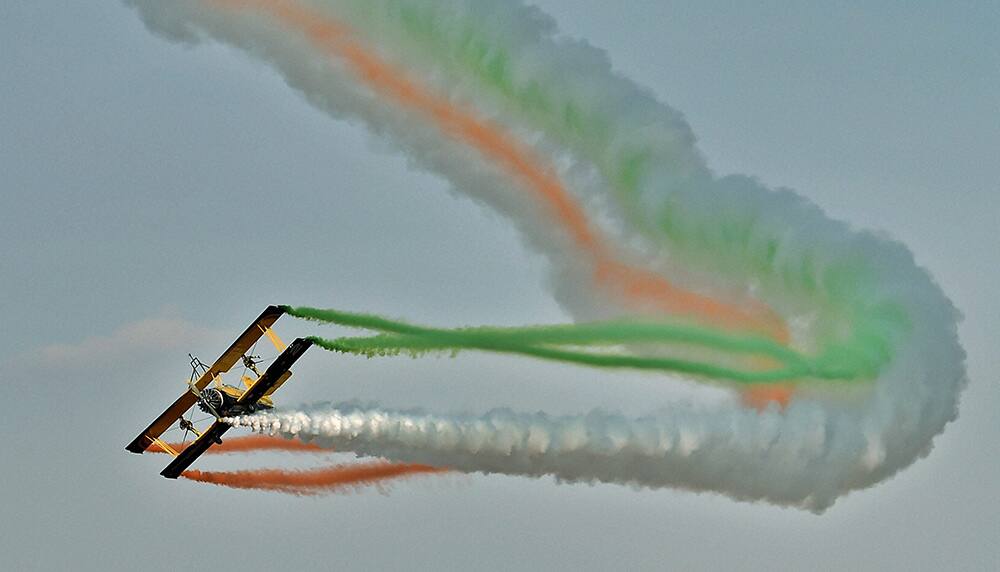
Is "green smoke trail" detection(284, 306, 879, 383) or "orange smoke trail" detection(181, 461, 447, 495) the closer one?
"green smoke trail" detection(284, 306, 879, 383)

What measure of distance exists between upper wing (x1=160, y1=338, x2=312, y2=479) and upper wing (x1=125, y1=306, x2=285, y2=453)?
1.20 metres

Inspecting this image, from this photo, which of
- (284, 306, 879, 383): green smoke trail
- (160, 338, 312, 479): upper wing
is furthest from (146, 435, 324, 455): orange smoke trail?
(284, 306, 879, 383): green smoke trail

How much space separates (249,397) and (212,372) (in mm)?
1955

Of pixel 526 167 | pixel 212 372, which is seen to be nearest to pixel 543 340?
pixel 526 167

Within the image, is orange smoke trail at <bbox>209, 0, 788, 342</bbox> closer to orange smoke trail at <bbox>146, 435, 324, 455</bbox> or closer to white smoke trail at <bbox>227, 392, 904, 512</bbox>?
white smoke trail at <bbox>227, 392, 904, 512</bbox>

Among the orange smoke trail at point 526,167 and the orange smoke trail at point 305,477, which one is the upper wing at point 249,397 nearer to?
the orange smoke trail at point 305,477

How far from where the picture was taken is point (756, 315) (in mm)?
64438

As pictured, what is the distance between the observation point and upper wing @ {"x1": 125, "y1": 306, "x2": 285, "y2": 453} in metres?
61.8

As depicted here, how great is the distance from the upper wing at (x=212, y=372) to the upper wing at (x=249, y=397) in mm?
1197

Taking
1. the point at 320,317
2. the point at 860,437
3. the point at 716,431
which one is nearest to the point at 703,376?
the point at 716,431

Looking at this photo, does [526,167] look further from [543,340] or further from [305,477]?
[305,477]

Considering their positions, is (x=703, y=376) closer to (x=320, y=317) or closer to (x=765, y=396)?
(x=765, y=396)

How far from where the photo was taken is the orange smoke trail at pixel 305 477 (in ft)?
215

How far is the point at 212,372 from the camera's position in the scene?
208 ft
